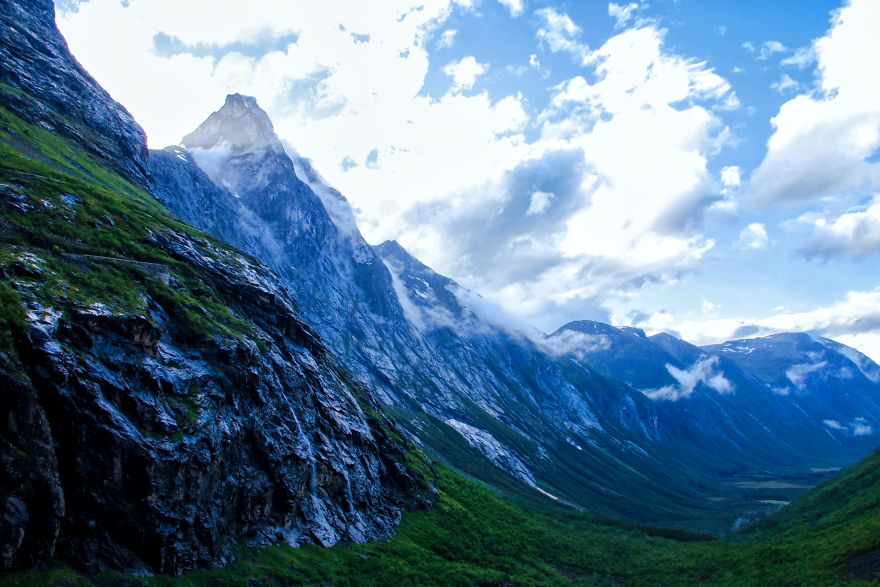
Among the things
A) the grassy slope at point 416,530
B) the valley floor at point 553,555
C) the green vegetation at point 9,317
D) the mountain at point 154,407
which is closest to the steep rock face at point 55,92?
the grassy slope at point 416,530

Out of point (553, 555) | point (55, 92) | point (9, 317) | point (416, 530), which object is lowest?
point (553, 555)

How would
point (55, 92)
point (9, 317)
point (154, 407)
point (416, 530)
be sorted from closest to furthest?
point (9, 317), point (154, 407), point (416, 530), point (55, 92)

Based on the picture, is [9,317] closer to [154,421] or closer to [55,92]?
[154,421]

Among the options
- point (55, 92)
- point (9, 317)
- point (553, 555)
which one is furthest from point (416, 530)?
point (55, 92)

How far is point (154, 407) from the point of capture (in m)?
43.4

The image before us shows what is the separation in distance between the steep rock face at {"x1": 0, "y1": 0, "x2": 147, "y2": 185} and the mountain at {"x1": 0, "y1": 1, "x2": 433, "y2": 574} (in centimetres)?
4336

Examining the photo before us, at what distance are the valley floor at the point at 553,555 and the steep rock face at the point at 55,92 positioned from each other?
139670 millimetres

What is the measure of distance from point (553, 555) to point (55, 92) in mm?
190555

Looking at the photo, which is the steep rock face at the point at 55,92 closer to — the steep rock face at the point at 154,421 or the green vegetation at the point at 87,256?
the green vegetation at the point at 87,256

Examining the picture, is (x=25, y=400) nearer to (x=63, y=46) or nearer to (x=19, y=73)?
(x=19, y=73)

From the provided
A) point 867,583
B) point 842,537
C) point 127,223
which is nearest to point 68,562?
point 127,223

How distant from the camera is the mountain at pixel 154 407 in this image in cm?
3475

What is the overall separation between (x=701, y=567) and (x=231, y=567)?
73611mm

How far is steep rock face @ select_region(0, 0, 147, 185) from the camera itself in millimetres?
136387
